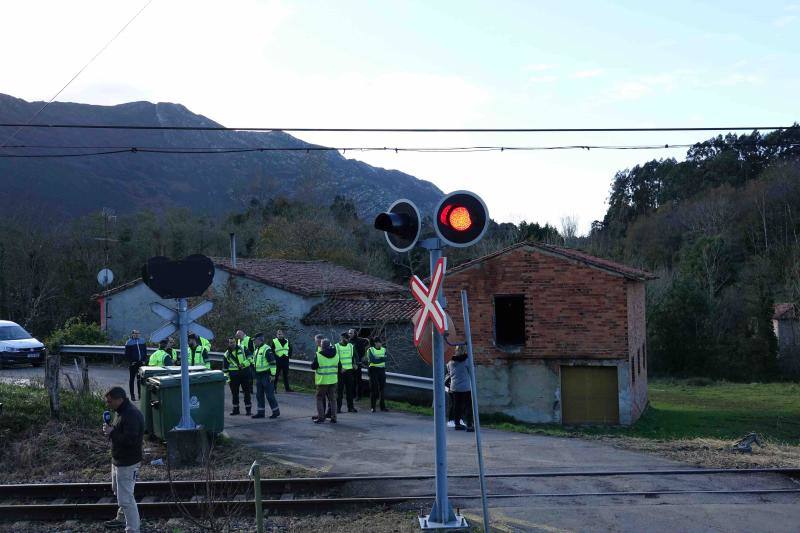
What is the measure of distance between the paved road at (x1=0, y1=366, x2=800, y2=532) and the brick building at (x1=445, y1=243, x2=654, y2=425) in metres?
4.67

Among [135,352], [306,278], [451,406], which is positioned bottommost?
[451,406]

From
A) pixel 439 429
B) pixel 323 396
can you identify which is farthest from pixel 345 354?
pixel 439 429

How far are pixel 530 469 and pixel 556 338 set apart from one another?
32.9ft

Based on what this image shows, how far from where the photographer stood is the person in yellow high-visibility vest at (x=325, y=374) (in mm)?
16344

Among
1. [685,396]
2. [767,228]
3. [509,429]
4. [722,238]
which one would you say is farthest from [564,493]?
[767,228]

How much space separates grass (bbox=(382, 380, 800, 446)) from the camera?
20.3 metres

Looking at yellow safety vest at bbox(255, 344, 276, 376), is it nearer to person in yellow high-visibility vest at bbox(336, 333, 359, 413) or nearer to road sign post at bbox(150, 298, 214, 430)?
person in yellow high-visibility vest at bbox(336, 333, 359, 413)

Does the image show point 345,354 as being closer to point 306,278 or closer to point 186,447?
point 186,447

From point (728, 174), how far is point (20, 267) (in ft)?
189

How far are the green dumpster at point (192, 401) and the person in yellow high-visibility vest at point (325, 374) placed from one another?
2.74 meters

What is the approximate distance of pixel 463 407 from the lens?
1625cm

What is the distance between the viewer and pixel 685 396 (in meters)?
36.8

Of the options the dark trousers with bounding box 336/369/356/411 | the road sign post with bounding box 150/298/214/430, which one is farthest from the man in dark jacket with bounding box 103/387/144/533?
the dark trousers with bounding box 336/369/356/411

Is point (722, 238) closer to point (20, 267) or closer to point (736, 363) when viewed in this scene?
point (736, 363)
